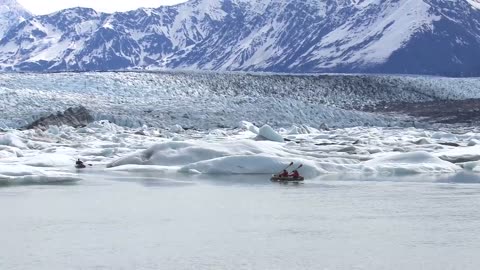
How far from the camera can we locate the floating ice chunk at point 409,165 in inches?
1171

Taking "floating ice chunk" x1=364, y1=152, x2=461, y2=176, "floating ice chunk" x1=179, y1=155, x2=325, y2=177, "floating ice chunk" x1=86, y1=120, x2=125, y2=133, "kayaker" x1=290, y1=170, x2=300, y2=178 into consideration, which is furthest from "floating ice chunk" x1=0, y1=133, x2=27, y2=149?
"floating ice chunk" x1=364, y1=152, x2=461, y2=176

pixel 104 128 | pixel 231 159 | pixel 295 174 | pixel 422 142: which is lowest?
pixel 295 174

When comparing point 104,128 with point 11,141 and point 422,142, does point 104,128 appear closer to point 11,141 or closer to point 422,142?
point 11,141

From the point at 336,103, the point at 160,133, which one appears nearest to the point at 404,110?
the point at 336,103

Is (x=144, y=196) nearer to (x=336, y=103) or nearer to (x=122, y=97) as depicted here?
(x=122, y=97)

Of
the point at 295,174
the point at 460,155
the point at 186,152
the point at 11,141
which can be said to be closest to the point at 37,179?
the point at 186,152

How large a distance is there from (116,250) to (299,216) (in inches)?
216

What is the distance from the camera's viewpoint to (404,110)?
8138 centimetres

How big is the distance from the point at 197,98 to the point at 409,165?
1773 inches

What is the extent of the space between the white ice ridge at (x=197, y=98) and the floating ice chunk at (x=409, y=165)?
1302 inches

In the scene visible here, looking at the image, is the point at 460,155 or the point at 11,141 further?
the point at 11,141

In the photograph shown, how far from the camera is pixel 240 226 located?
16641mm

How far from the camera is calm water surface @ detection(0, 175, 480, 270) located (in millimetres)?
13125

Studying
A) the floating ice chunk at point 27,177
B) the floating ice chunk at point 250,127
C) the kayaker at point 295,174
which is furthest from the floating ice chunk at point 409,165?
the floating ice chunk at point 250,127
